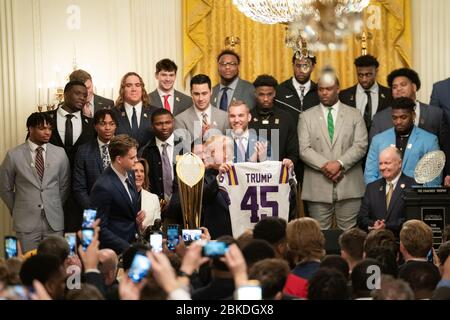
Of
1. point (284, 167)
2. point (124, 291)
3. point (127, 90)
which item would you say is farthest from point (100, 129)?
point (124, 291)

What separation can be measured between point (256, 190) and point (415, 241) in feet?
8.51

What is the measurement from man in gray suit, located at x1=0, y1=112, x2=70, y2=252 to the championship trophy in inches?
55.6

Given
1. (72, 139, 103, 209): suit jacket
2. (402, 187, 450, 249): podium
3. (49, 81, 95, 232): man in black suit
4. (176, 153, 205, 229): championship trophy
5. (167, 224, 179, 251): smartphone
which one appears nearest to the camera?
(167, 224, 179, 251): smartphone

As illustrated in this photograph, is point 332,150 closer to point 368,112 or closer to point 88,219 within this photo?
point 368,112

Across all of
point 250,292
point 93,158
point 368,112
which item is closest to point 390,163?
point 368,112

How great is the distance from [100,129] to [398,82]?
8.51ft

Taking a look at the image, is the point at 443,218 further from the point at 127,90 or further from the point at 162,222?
the point at 127,90

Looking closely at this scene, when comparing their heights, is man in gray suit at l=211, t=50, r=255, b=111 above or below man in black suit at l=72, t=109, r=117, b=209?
above

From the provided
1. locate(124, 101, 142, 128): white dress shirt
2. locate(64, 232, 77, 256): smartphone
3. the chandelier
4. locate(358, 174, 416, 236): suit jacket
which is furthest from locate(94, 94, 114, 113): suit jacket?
locate(64, 232, 77, 256): smartphone

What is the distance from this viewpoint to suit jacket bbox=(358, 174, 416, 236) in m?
8.90

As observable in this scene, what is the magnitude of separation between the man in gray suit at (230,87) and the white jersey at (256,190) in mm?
1023

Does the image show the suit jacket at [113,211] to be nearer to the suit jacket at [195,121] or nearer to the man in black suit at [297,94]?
the suit jacket at [195,121]

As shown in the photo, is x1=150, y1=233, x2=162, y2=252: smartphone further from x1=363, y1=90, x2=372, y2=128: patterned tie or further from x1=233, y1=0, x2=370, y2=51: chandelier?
x1=363, y1=90, x2=372, y2=128: patterned tie

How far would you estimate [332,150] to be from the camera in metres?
9.83
